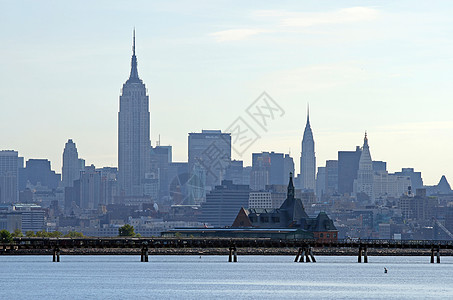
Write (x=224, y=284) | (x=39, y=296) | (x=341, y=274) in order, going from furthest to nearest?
1. (x=341, y=274)
2. (x=224, y=284)
3. (x=39, y=296)

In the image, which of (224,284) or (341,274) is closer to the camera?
(224,284)

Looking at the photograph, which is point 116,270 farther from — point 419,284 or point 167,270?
point 419,284

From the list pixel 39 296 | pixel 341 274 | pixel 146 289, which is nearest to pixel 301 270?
pixel 341 274

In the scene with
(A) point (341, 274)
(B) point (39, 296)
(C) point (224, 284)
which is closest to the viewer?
(B) point (39, 296)

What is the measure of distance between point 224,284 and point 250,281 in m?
5.26

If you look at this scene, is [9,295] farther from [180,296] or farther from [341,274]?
[341,274]

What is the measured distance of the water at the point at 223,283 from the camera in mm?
145625

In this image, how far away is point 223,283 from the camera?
163500 millimetres

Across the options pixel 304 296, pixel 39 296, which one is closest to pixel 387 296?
pixel 304 296

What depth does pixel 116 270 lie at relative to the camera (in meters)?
190

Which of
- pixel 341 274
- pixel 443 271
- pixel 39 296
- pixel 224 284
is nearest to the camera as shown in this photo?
pixel 39 296

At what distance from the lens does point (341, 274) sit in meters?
183

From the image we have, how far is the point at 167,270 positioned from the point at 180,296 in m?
48.9

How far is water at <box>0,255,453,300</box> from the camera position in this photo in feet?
478
